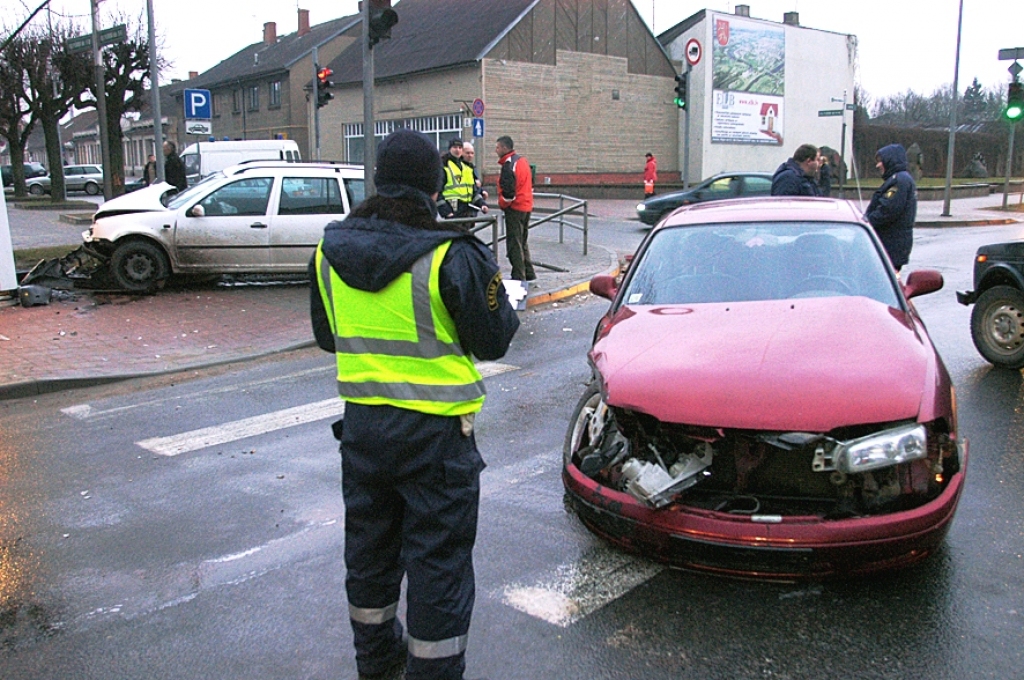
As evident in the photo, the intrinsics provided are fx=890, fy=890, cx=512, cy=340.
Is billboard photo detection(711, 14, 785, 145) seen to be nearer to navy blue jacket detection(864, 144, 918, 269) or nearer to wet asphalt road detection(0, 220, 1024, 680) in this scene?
navy blue jacket detection(864, 144, 918, 269)

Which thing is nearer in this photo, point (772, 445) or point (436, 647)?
point (436, 647)

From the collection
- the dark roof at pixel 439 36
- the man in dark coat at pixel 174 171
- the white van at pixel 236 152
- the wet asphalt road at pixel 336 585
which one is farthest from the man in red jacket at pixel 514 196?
the dark roof at pixel 439 36

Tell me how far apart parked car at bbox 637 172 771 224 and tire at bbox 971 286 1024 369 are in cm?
1312

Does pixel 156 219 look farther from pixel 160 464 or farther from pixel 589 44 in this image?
pixel 589 44

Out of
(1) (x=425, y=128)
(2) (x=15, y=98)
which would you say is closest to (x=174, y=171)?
→ (1) (x=425, y=128)

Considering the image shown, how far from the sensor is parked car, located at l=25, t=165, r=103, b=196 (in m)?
47.6

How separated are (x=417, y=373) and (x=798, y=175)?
23.9 feet

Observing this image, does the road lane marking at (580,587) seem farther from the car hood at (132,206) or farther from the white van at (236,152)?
the white van at (236,152)

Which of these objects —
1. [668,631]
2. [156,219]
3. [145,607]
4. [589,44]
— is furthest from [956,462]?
[589,44]

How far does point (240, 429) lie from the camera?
21.3ft

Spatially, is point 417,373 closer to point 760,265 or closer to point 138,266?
point 760,265

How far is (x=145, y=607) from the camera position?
3.78 metres

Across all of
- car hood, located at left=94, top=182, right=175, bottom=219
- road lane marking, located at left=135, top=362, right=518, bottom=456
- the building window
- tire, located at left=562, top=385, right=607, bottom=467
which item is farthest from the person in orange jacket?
tire, located at left=562, top=385, right=607, bottom=467

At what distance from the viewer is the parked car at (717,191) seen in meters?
21.0
